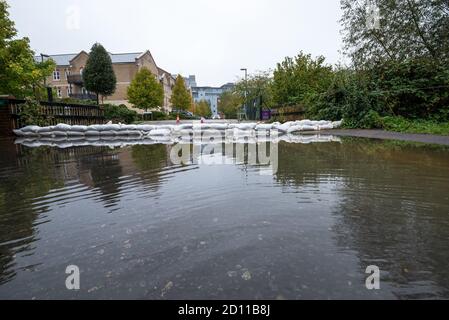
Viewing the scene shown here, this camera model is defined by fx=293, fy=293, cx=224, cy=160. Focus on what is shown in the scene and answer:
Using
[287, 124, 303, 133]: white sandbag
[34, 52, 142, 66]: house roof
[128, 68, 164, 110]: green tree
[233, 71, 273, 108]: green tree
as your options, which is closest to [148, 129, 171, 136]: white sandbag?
[287, 124, 303, 133]: white sandbag

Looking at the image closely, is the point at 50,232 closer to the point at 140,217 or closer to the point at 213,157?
the point at 140,217

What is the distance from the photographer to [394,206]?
2.89 meters

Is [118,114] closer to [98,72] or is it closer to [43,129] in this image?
[98,72]

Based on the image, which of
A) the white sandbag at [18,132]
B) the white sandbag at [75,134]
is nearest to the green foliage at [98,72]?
the white sandbag at [18,132]

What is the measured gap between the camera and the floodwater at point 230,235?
164 centimetres

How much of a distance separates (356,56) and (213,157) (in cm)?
1262

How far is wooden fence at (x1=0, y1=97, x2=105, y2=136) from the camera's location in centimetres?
1272

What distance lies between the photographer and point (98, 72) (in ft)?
95.0

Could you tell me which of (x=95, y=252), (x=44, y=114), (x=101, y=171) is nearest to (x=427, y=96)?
(x=101, y=171)

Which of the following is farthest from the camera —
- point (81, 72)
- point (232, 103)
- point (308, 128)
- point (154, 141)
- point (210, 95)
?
point (210, 95)

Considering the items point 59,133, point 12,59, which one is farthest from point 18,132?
point 12,59

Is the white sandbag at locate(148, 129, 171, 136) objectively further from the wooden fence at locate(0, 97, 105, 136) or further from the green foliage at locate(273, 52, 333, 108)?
the green foliage at locate(273, 52, 333, 108)

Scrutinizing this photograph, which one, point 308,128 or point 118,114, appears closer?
point 308,128

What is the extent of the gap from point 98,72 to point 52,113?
16.0 m
